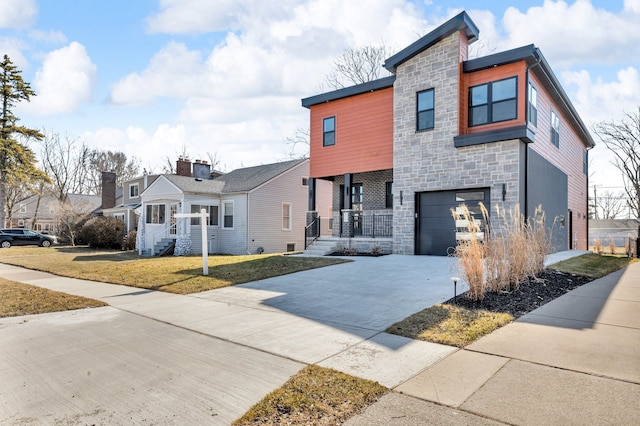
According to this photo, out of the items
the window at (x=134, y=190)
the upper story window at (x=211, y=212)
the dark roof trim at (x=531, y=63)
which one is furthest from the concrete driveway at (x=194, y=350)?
the window at (x=134, y=190)

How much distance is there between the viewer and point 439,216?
13.7 metres

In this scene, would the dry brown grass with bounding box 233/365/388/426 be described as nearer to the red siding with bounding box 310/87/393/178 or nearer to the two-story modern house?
the two-story modern house

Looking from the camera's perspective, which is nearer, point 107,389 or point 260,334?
point 107,389

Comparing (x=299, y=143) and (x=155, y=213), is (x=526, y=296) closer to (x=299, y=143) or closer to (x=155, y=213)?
(x=155, y=213)

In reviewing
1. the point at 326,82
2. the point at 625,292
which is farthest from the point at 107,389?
the point at 326,82

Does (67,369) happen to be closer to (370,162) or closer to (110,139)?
(370,162)

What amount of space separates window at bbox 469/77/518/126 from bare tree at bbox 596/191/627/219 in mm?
52874

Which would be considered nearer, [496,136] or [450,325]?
[450,325]

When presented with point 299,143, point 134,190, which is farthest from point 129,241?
point 299,143

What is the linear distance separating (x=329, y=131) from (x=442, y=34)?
608 cm

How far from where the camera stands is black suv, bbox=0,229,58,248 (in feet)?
92.3

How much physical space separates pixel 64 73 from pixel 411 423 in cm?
1481

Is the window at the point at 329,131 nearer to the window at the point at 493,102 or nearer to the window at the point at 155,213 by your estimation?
the window at the point at 493,102

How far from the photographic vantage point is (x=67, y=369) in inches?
160
